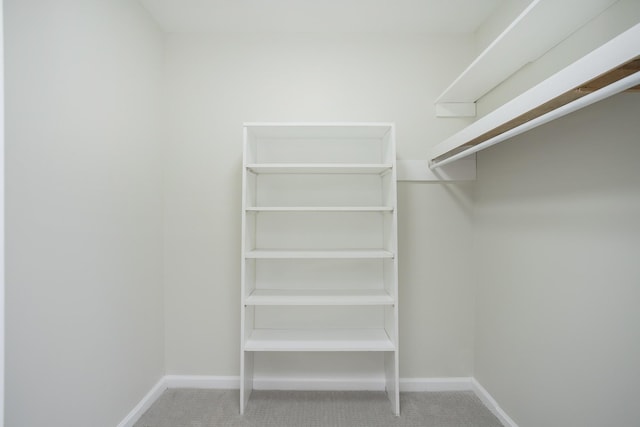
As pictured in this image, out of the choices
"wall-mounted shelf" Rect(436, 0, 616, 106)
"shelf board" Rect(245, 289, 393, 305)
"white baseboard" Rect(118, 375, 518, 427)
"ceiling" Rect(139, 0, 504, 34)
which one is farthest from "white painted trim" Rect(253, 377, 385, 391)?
"ceiling" Rect(139, 0, 504, 34)

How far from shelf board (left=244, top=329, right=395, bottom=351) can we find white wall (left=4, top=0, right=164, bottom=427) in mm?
723

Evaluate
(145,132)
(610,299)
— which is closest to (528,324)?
(610,299)

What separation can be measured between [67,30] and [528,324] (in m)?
2.55

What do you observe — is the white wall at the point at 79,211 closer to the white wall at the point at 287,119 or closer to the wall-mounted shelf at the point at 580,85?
the white wall at the point at 287,119

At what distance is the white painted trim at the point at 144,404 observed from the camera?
1779 millimetres

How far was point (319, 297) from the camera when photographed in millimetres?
1980

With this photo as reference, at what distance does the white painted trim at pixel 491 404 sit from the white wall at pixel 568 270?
1.6 inches

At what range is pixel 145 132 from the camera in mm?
1995

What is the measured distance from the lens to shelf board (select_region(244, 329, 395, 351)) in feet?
6.24

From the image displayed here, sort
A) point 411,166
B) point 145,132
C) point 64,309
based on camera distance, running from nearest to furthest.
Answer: point 64,309 < point 145,132 < point 411,166

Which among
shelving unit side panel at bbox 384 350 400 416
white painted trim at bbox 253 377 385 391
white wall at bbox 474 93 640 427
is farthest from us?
white painted trim at bbox 253 377 385 391

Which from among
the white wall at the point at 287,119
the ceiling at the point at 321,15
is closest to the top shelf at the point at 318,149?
the white wall at the point at 287,119

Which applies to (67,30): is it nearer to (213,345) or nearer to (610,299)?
(213,345)

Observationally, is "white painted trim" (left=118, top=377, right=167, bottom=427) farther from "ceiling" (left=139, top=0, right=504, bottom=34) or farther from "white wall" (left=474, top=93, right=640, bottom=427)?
"ceiling" (left=139, top=0, right=504, bottom=34)
